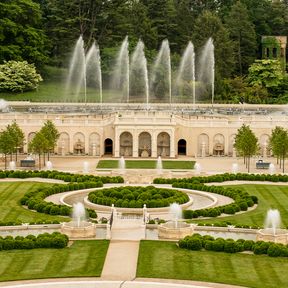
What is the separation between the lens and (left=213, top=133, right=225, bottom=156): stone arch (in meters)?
83.4

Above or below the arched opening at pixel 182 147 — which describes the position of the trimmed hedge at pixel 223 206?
below

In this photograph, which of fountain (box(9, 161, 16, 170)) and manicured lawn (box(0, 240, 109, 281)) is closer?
manicured lawn (box(0, 240, 109, 281))

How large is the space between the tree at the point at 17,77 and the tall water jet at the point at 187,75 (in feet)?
62.9

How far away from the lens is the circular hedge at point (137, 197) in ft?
176

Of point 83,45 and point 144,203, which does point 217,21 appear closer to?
point 83,45

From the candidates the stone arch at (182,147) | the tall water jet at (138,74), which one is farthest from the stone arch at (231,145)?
the tall water jet at (138,74)

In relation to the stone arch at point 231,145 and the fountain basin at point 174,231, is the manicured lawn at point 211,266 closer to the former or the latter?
→ the fountain basin at point 174,231

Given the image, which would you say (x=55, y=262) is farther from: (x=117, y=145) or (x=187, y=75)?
(x=187, y=75)

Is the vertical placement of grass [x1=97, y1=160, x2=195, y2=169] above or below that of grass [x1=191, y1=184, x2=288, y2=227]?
above

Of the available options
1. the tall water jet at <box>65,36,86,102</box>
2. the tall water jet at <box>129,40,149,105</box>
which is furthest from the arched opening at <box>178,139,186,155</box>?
the tall water jet at <box>65,36,86,102</box>

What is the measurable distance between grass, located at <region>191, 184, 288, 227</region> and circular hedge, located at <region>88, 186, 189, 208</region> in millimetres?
4499

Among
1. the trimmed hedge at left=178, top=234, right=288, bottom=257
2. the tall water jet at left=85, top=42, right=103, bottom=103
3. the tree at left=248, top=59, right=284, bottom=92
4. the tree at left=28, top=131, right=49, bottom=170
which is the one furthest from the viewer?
A: the tall water jet at left=85, top=42, right=103, bottom=103

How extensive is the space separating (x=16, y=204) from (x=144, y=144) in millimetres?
29130

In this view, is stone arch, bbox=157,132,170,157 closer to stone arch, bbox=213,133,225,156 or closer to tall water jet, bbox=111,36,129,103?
stone arch, bbox=213,133,225,156
